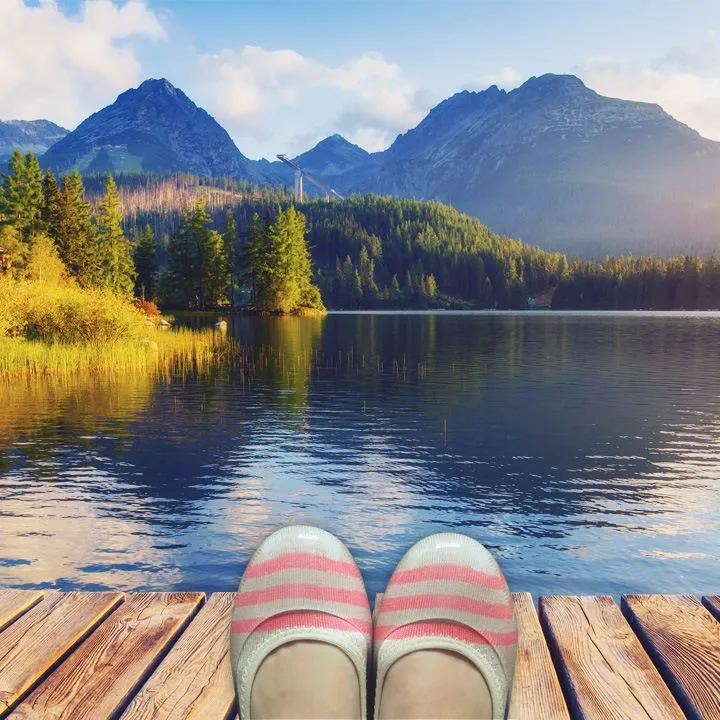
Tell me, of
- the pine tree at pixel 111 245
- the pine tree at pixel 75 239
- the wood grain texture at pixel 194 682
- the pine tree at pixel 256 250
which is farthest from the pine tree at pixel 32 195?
the wood grain texture at pixel 194 682

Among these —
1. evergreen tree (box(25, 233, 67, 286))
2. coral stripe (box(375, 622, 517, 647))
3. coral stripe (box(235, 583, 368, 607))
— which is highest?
evergreen tree (box(25, 233, 67, 286))

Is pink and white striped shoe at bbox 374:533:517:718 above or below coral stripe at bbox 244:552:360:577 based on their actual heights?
below

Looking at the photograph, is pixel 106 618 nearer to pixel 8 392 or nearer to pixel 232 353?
pixel 8 392

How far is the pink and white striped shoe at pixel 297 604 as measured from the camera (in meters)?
3.16

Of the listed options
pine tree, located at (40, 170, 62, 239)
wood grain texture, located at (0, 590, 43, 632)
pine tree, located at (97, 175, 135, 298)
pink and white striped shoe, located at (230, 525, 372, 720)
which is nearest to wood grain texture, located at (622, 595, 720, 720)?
pink and white striped shoe, located at (230, 525, 372, 720)

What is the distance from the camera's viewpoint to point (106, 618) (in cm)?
471

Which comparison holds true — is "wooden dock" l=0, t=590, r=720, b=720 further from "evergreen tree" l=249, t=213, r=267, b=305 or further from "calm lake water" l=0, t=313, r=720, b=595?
"evergreen tree" l=249, t=213, r=267, b=305

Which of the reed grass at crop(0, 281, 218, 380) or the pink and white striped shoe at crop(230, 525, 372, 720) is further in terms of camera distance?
the reed grass at crop(0, 281, 218, 380)

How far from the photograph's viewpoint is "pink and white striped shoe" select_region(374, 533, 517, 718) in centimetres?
316

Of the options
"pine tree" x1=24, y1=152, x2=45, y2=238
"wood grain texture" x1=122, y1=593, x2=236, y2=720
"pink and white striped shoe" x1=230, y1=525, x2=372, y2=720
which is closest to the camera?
"pink and white striped shoe" x1=230, y1=525, x2=372, y2=720

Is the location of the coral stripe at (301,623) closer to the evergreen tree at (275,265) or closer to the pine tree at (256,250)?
the evergreen tree at (275,265)

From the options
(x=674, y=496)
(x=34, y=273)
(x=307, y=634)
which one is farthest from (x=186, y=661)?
(x=34, y=273)

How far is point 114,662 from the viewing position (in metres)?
4.13

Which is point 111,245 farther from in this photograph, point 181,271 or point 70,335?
point 70,335
